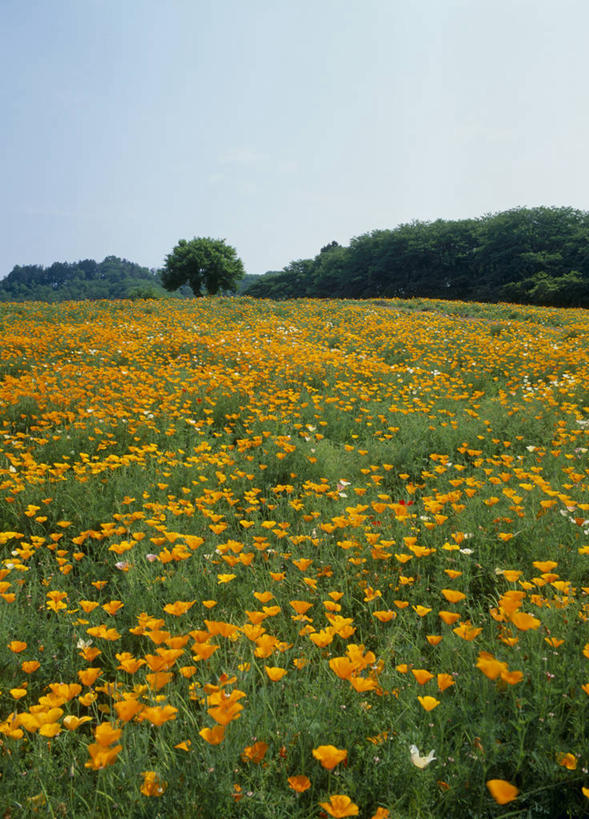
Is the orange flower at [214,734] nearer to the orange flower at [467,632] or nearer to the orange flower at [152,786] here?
the orange flower at [152,786]

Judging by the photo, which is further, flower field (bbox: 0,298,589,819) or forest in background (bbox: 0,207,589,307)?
forest in background (bbox: 0,207,589,307)

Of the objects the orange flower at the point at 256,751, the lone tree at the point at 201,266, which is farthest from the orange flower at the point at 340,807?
the lone tree at the point at 201,266

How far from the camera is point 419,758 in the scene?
1363 mm

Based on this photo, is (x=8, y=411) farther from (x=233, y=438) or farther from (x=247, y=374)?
(x=247, y=374)

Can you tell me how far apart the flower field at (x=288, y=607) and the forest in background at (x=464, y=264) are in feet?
101

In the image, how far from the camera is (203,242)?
4794 centimetres

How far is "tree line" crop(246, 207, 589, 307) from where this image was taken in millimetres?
34062

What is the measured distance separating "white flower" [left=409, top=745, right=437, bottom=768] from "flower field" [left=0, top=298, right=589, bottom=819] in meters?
0.05

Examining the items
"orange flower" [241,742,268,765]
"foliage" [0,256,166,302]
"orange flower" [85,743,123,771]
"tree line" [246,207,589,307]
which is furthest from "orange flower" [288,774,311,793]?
"foliage" [0,256,166,302]

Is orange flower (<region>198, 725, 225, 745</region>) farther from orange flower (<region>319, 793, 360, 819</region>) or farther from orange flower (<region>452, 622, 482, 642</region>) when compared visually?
orange flower (<region>452, 622, 482, 642</region>)

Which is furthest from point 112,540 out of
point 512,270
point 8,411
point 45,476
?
point 512,270

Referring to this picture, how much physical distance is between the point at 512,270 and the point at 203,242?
28.8 m

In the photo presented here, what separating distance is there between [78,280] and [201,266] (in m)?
101

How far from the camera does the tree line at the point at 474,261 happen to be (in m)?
34.1
